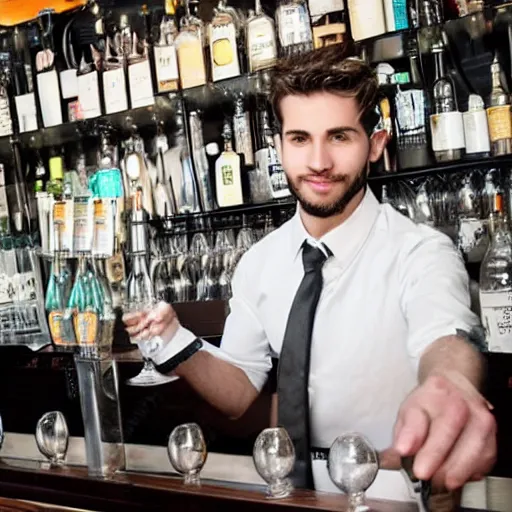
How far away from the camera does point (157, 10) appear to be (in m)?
2.00

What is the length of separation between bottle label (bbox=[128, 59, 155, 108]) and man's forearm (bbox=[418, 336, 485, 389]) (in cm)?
89

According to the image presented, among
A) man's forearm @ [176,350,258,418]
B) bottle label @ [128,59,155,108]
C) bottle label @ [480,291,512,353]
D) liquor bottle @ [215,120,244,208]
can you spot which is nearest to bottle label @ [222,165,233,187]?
liquor bottle @ [215,120,244,208]

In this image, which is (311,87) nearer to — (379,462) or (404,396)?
(404,396)

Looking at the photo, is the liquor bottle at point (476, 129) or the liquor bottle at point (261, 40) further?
the liquor bottle at point (261, 40)

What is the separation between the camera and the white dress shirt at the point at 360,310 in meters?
1.63

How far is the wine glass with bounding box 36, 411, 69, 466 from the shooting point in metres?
1.94

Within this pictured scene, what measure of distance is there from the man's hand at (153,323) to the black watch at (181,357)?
1.8 inches

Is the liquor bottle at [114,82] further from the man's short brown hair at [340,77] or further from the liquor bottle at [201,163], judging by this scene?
the man's short brown hair at [340,77]

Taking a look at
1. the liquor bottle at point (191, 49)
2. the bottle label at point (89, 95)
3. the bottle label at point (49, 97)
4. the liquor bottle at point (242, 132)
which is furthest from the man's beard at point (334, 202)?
the bottle label at point (49, 97)

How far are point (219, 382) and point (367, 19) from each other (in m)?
0.84

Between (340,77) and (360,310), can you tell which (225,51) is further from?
(360,310)

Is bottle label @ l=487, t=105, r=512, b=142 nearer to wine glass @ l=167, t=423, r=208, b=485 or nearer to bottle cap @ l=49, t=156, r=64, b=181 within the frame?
wine glass @ l=167, t=423, r=208, b=485

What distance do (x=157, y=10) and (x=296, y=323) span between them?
2.56 ft

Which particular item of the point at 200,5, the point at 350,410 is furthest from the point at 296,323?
the point at 200,5
